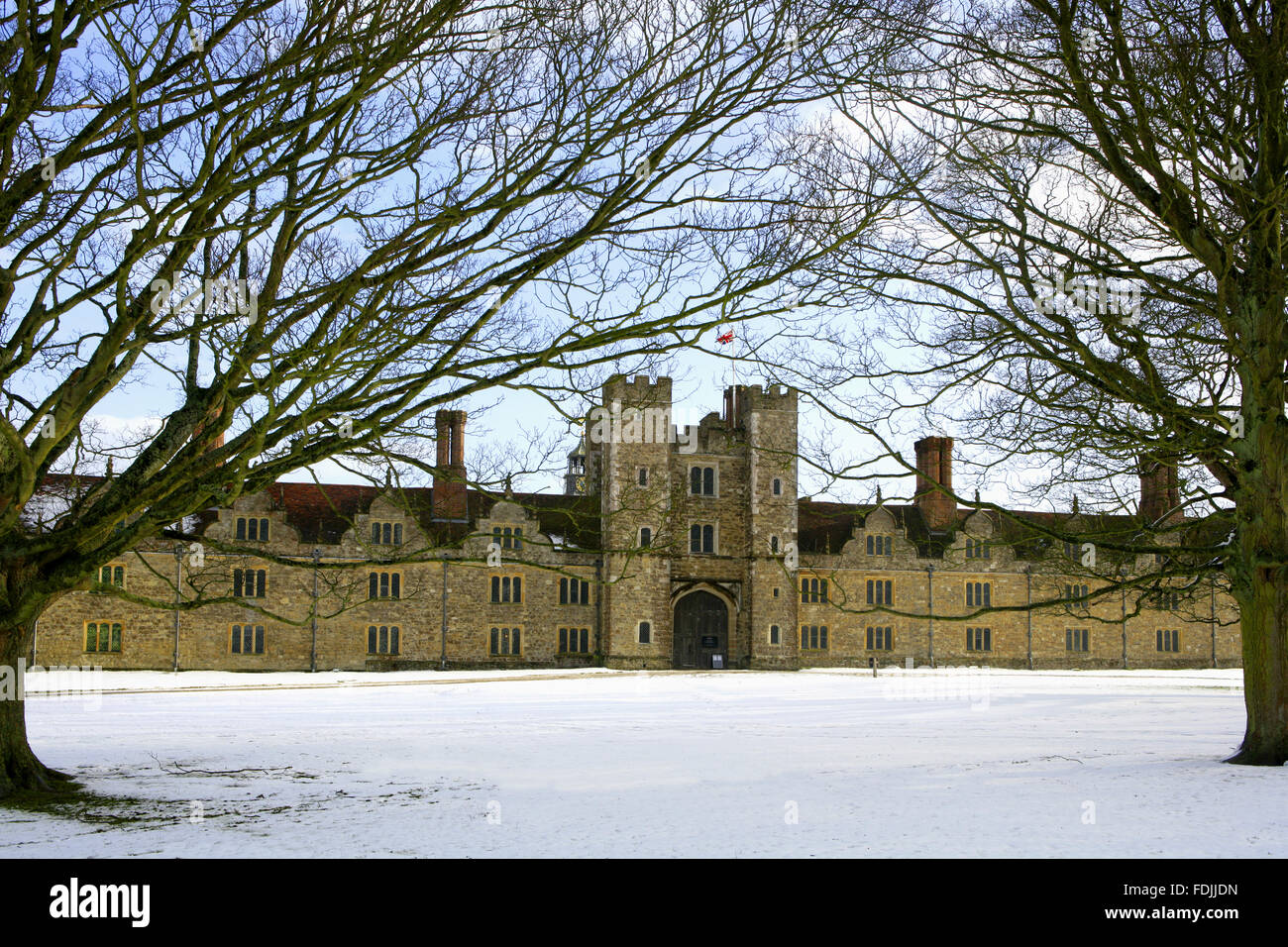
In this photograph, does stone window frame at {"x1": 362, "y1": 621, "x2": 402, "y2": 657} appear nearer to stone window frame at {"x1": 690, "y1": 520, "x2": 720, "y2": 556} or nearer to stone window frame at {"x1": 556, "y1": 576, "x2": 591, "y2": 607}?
stone window frame at {"x1": 556, "y1": 576, "x2": 591, "y2": 607}

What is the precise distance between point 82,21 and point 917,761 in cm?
1124

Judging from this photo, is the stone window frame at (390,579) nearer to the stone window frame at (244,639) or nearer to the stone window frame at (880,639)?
the stone window frame at (244,639)

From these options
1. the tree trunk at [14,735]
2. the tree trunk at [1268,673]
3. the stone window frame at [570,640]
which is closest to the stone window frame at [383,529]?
the stone window frame at [570,640]

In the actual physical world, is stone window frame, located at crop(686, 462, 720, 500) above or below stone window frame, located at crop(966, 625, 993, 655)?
above

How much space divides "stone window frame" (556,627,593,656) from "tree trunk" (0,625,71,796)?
31.7 meters

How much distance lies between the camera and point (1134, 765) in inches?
517

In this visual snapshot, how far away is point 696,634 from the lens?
Result: 1745 inches

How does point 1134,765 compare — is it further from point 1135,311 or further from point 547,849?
point 547,849

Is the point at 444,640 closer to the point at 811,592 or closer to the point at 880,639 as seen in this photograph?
the point at 811,592

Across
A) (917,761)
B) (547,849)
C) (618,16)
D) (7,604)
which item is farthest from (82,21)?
(917,761)

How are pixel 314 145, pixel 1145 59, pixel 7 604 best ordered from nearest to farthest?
pixel 314 145 < pixel 7 604 < pixel 1145 59

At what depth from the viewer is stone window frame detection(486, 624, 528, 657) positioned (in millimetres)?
42000

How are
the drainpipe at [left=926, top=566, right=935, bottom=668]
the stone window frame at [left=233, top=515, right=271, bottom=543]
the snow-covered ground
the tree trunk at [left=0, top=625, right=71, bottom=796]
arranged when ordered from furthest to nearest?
the drainpipe at [left=926, top=566, right=935, bottom=668], the stone window frame at [left=233, top=515, right=271, bottom=543], the tree trunk at [left=0, top=625, right=71, bottom=796], the snow-covered ground

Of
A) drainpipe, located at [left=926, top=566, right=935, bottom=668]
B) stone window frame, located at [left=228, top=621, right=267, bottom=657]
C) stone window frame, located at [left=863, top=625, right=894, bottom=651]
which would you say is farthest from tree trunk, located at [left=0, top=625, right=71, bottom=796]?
drainpipe, located at [left=926, top=566, right=935, bottom=668]
